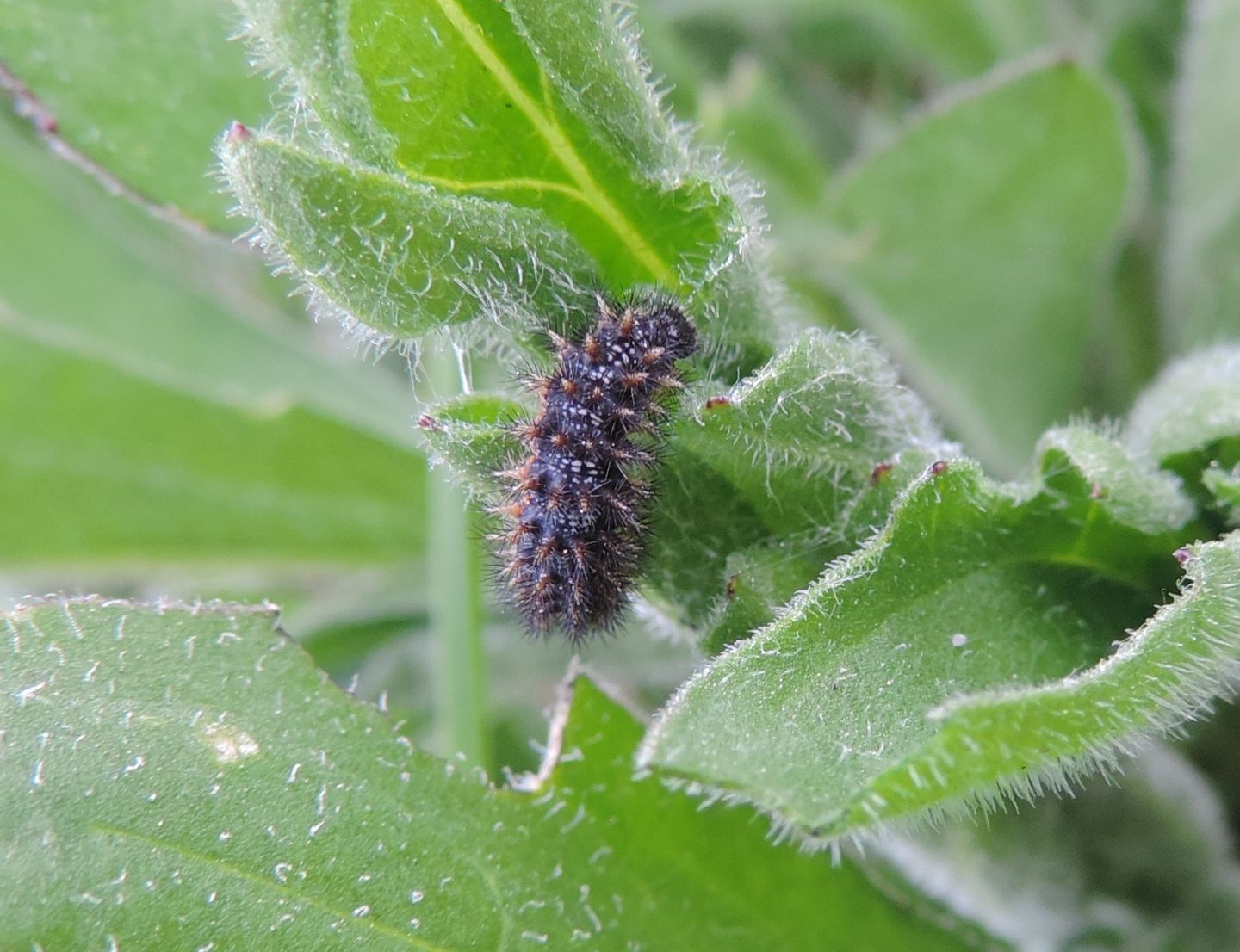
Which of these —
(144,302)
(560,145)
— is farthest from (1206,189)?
(144,302)

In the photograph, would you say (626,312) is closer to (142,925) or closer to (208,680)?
(208,680)

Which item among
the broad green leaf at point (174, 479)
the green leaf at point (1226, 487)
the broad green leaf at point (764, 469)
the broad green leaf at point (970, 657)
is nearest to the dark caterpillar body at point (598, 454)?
the broad green leaf at point (764, 469)

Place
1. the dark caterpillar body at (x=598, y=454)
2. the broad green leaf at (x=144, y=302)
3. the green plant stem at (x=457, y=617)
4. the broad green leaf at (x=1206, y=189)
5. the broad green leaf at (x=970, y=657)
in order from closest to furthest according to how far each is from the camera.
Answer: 1. the broad green leaf at (x=970, y=657)
2. the dark caterpillar body at (x=598, y=454)
3. the green plant stem at (x=457, y=617)
4. the broad green leaf at (x=1206, y=189)
5. the broad green leaf at (x=144, y=302)

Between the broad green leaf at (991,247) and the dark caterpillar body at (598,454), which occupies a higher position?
the broad green leaf at (991,247)

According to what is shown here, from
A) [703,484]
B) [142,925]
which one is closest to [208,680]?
[142,925]

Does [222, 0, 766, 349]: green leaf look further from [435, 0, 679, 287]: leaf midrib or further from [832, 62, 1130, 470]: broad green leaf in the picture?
[832, 62, 1130, 470]: broad green leaf

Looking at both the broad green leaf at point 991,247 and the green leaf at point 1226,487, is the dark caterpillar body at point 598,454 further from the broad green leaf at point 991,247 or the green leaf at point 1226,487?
the broad green leaf at point 991,247

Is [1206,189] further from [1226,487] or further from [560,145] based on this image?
[560,145]
